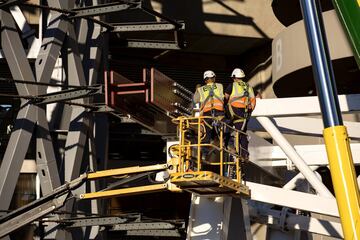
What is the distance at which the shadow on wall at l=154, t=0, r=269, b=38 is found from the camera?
91.0 feet

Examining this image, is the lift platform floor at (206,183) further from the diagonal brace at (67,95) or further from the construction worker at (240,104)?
the diagonal brace at (67,95)

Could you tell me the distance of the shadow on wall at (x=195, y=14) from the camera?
27.7 m

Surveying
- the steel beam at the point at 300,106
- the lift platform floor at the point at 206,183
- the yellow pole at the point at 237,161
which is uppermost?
the steel beam at the point at 300,106

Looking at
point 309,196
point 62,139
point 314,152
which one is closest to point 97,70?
point 62,139

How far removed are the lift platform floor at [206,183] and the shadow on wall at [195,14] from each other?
14.1 meters

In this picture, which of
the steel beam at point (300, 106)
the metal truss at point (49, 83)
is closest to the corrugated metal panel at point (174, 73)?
the metal truss at point (49, 83)

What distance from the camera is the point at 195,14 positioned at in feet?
92.2

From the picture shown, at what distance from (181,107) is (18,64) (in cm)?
667

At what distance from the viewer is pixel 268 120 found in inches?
699

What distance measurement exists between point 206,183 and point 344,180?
16.6 feet

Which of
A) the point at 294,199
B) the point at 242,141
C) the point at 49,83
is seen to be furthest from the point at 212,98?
the point at 49,83

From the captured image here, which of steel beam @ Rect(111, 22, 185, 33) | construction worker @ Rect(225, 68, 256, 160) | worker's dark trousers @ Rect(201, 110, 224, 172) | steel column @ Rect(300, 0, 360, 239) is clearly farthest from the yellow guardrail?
steel beam @ Rect(111, 22, 185, 33)

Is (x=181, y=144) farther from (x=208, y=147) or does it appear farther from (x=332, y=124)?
(x=332, y=124)

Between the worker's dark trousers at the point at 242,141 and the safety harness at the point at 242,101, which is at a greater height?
the safety harness at the point at 242,101
